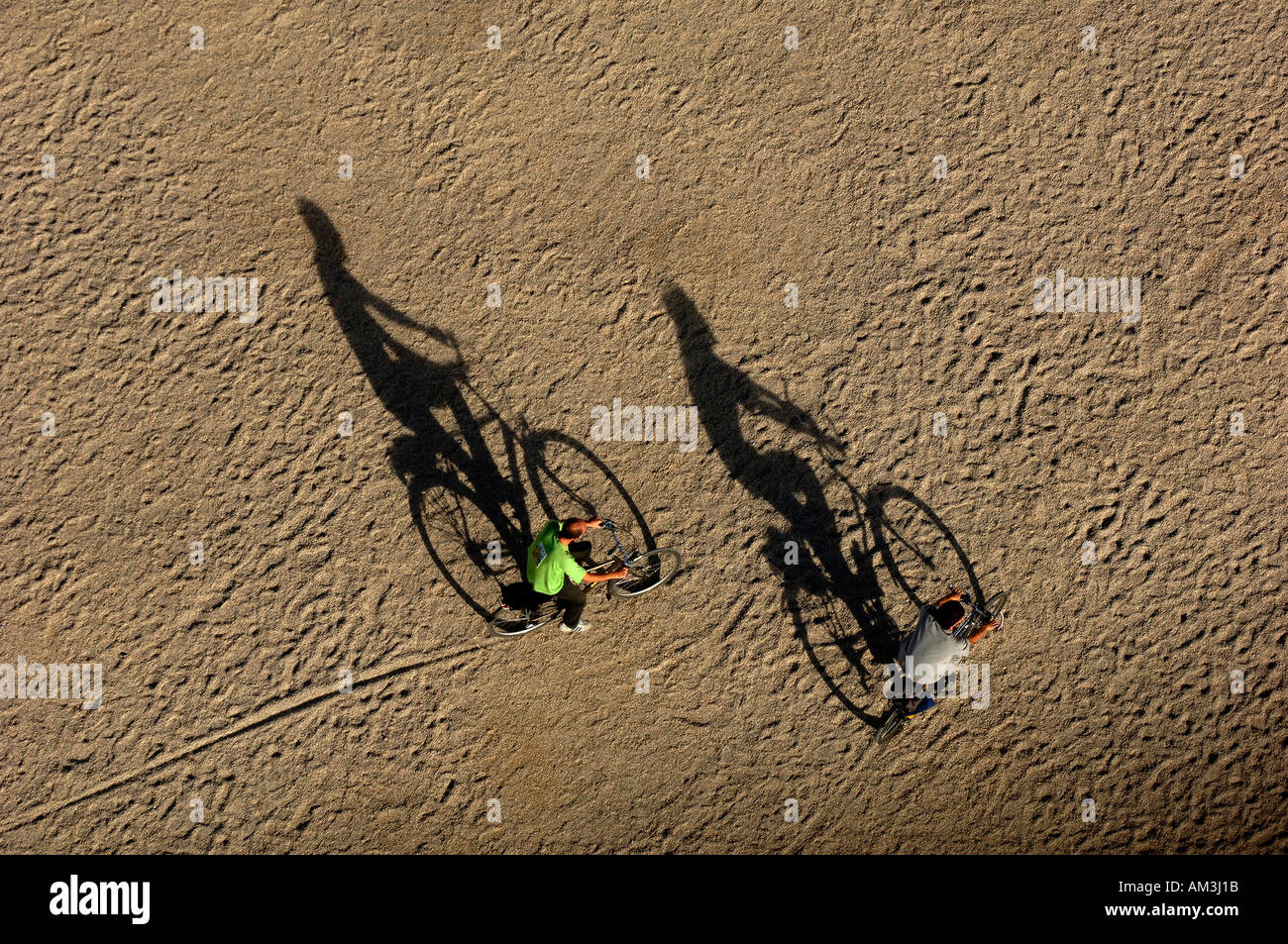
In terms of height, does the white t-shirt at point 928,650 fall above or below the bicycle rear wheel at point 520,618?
below

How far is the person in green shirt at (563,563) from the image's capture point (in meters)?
8.61

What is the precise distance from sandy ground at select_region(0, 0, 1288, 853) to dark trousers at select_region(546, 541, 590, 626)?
0.45 metres

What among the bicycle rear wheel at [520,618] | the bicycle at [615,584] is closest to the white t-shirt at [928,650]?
the bicycle at [615,584]

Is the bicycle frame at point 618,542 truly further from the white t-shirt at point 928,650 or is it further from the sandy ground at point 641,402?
the white t-shirt at point 928,650

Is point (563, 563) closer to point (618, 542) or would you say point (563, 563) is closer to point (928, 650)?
point (618, 542)

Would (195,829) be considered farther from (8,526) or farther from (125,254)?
(125,254)

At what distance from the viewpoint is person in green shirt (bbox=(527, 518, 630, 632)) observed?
339 inches

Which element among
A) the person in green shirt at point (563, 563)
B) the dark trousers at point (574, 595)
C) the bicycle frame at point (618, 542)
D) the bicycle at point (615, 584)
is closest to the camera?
the person in green shirt at point (563, 563)

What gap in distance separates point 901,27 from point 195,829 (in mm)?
11281

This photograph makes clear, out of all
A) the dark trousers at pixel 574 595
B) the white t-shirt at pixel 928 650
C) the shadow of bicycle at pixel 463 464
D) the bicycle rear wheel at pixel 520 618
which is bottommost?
the white t-shirt at pixel 928 650

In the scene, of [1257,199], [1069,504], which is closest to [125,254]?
[1069,504]

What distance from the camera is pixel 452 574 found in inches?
380

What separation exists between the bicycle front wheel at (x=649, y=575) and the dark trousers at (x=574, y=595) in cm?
43

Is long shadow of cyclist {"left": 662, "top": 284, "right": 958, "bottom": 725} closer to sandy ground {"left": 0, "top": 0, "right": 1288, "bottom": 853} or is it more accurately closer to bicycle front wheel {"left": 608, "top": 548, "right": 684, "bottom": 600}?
sandy ground {"left": 0, "top": 0, "right": 1288, "bottom": 853}
